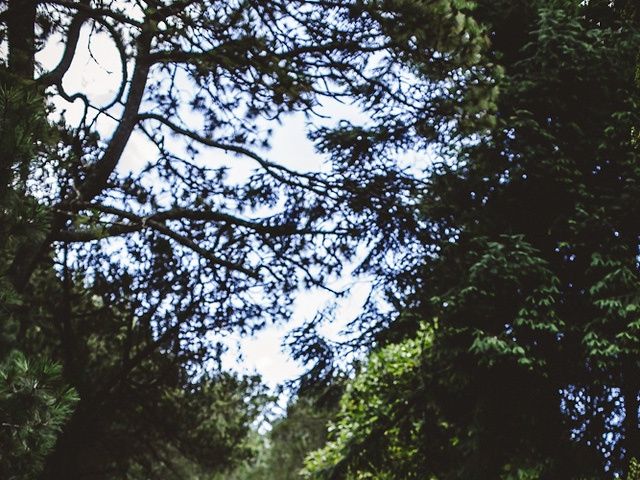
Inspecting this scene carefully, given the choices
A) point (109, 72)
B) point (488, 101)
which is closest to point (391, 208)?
point (488, 101)

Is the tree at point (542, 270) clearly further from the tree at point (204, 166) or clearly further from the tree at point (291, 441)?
the tree at point (291, 441)

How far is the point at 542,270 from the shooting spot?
7277 millimetres

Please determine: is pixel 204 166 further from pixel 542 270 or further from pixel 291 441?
pixel 291 441

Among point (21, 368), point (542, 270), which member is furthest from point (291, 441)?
point (21, 368)

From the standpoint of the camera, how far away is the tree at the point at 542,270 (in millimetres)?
7234

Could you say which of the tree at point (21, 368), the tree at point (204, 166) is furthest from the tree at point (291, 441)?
the tree at point (21, 368)

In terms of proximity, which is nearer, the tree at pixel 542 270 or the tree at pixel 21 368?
the tree at pixel 21 368

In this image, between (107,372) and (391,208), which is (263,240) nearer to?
(391,208)

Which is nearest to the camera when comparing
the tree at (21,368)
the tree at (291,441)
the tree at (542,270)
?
the tree at (21,368)

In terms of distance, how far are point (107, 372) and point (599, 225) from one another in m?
9.23

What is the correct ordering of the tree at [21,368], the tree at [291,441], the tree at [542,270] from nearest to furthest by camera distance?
the tree at [21,368], the tree at [542,270], the tree at [291,441]

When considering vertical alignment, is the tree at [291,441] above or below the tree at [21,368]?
above

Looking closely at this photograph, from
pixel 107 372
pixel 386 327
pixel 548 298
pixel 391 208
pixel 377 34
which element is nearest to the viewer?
pixel 377 34

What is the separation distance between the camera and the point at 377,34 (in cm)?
559
